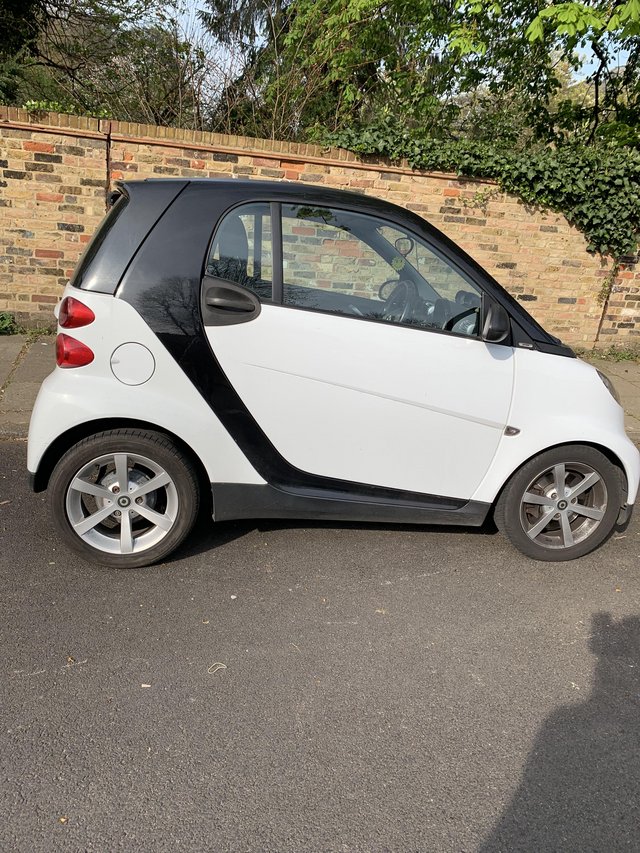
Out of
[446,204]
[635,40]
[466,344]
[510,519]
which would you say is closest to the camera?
[466,344]

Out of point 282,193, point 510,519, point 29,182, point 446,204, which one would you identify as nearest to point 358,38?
point 446,204

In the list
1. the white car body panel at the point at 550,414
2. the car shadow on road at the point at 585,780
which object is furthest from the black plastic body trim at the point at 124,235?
the car shadow on road at the point at 585,780

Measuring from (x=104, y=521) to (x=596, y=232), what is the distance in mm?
7201

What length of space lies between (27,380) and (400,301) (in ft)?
12.9

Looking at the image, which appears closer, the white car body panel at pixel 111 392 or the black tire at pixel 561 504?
the white car body panel at pixel 111 392

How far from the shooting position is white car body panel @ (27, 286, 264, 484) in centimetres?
275

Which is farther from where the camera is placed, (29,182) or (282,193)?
(29,182)

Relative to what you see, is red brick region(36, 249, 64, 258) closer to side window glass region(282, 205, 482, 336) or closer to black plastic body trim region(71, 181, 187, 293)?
black plastic body trim region(71, 181, 187, 293)

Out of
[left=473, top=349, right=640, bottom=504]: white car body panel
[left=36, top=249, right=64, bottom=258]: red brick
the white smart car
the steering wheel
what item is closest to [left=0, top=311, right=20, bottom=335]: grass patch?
[left=36, top=249, right=64, bottom=258]: red brick

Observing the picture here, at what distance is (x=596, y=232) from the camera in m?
7.83

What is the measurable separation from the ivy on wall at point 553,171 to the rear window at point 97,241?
499cm

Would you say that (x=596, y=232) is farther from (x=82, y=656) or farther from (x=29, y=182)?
(x=82, y=656)

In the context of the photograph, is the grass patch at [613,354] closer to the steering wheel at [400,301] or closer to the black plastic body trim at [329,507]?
the black plastic body trim at [329,507]

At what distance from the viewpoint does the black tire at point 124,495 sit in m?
2.86
